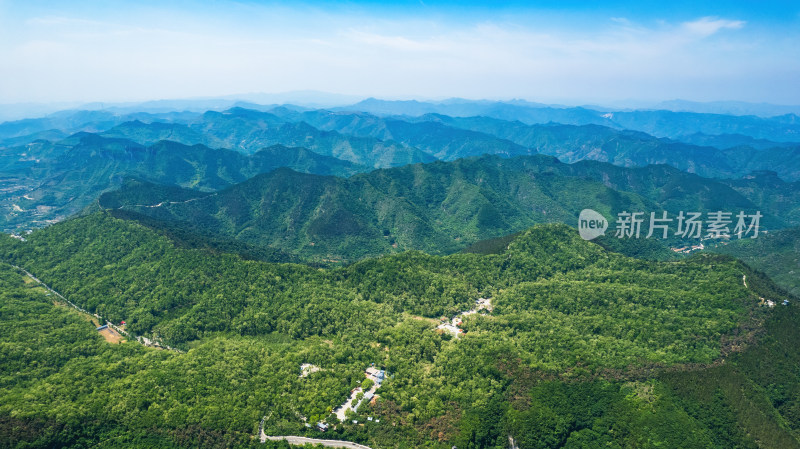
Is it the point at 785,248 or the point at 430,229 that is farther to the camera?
→ the point at 430,229

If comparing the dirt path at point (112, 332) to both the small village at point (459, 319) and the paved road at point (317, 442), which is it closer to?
the paved road at point (317, 442)

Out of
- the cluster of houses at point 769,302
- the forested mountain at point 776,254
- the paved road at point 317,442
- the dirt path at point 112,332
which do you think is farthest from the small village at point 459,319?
the forested mountain at point 776,254

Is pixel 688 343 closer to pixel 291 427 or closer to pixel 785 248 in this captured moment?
pixel 291 427

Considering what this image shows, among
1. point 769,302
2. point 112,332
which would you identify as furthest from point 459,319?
point 112,332

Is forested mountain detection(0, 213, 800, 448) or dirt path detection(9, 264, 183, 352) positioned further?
dirt path detection(9, 264, 183, 352)

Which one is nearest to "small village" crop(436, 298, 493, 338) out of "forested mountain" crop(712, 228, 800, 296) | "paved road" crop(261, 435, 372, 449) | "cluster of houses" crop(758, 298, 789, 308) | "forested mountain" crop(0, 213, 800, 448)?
"forested mountain" crop(0, 213, 800, 448)

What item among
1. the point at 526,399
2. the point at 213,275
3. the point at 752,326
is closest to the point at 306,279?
the point at 213,275

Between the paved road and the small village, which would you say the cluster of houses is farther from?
the paved road

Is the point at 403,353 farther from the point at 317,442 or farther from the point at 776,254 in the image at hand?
the point at 776,254
